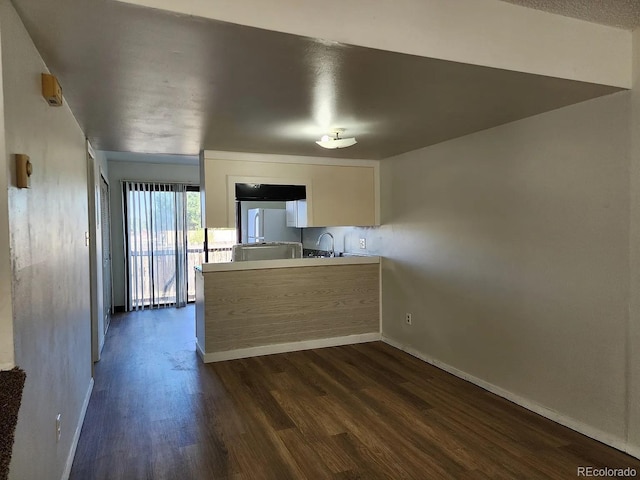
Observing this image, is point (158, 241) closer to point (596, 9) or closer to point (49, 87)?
point (49, 87)

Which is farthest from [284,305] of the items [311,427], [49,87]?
[49,87]

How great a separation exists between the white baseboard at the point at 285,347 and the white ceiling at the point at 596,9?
351 cm

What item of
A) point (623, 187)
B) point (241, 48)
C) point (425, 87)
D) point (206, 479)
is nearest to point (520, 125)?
point (623, 187)

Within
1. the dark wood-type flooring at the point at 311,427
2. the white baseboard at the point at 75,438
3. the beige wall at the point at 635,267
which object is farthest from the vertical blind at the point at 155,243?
the beige wall at the point at 635,267

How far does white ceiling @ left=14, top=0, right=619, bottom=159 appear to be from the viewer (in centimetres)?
153

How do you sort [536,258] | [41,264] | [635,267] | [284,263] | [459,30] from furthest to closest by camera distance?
[284,263] → [536,258] → [635,267] → [459,30] → [41,264]

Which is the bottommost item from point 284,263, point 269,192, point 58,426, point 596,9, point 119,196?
point 58,426

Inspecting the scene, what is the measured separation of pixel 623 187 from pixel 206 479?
283 cm

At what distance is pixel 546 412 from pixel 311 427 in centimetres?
163

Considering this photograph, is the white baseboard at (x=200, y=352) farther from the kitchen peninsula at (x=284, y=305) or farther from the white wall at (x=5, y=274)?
the white wall at (x=5, y=274)

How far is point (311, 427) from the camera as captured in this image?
8.80 ft

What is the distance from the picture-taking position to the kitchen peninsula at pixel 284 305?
4.01 meters

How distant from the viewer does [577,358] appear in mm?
2572

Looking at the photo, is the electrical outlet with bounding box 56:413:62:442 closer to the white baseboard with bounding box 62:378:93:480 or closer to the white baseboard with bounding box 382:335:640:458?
the white baseboard with bounding box 62:378:93:480
